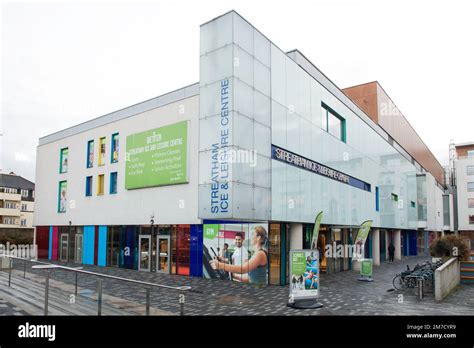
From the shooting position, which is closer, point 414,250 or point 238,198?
point 238,198

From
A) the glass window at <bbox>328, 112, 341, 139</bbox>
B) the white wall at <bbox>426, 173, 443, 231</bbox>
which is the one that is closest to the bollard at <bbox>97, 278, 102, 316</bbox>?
the glass window at <bbox>328, 112, 341, 139</bbox>

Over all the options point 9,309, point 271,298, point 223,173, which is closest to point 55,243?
point 223,173

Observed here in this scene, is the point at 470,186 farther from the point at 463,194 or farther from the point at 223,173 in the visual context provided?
the point at 223,173

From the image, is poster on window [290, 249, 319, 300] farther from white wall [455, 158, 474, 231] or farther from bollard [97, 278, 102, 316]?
white wall [455, 158, 474, 231]

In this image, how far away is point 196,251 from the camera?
19.4m

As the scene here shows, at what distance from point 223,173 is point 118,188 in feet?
38.6

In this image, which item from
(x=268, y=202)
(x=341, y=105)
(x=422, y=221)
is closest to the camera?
(x=268, y=202)

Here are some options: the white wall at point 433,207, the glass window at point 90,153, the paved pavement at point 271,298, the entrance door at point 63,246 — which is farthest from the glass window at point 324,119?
the white wall at point 433,207

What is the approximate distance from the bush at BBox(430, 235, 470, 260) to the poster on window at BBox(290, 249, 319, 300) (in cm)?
910

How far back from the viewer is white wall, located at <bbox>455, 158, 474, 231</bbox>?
62.8 meters
